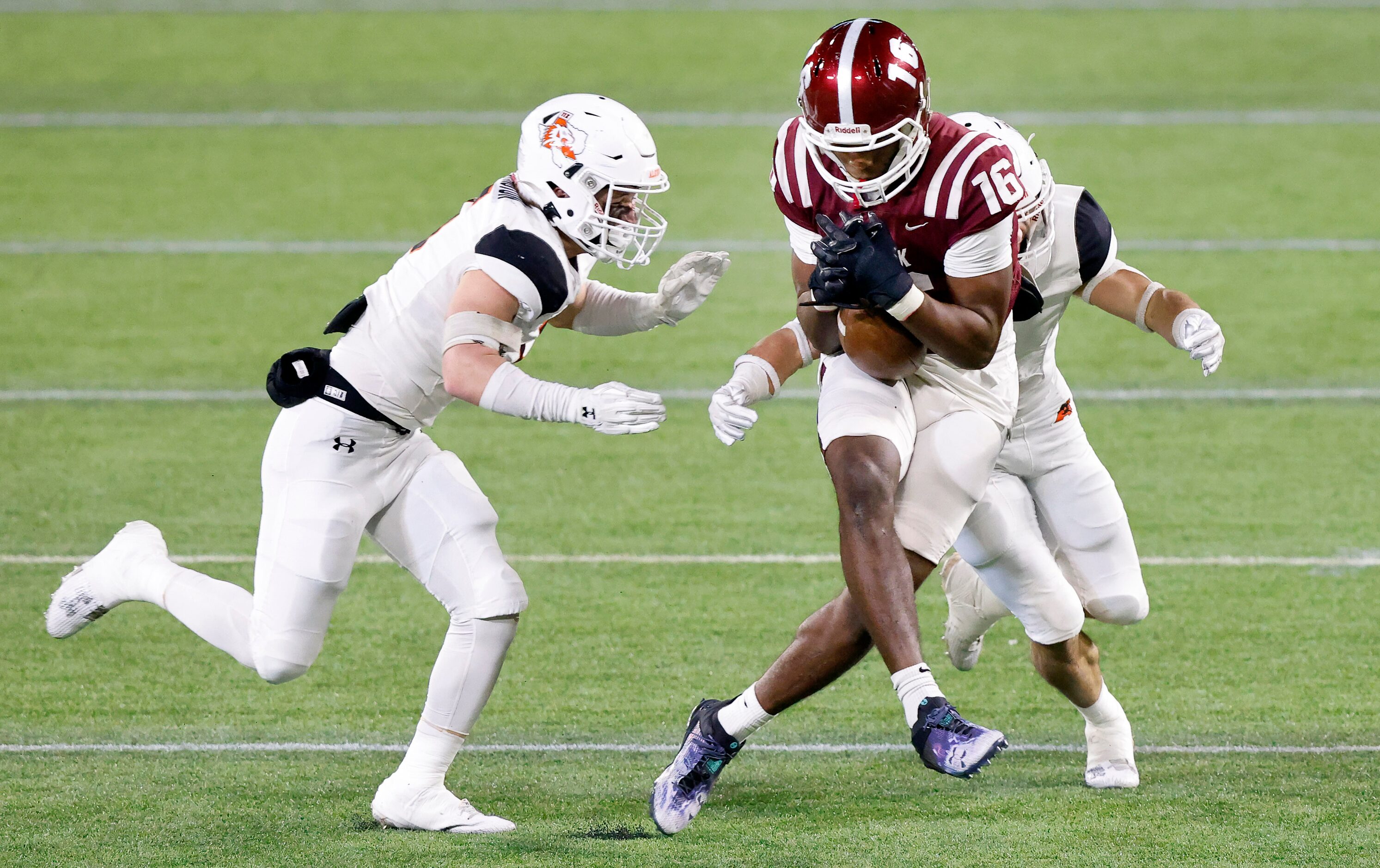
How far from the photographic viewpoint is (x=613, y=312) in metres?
4.49

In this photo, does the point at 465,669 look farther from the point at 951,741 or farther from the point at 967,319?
the point at 967,319

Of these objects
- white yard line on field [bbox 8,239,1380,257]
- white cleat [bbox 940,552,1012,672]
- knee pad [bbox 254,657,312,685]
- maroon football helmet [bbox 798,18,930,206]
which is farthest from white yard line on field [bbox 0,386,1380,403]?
maroon football helmet [bbox 798,18,930,206]

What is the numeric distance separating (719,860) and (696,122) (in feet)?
29.3

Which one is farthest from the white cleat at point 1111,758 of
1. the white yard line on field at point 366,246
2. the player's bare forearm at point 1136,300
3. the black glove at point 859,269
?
the white yard line on field at point 366,246

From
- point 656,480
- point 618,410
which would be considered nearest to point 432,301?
point 618,410

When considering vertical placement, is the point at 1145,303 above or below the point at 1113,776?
above

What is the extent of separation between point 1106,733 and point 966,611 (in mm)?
536

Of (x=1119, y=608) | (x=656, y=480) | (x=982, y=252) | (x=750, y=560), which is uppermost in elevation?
(x=982, y=252)

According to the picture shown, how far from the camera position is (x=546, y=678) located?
5.18 m

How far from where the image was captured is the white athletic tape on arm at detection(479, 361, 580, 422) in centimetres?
370

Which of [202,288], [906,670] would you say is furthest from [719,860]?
[202,288]

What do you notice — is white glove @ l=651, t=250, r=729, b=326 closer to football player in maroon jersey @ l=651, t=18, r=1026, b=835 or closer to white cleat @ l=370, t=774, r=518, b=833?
football player in maroon jersey @ l=651, t=18, r=1026, b=835

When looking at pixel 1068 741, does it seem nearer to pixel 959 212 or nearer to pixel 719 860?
pixel 719 860

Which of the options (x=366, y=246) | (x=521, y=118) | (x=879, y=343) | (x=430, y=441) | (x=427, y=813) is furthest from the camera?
(x=521, y=118)
